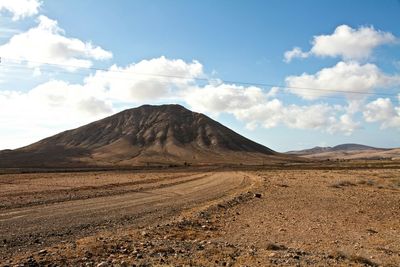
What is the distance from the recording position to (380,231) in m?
18.8

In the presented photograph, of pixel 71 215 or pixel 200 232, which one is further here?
pixel 71 215

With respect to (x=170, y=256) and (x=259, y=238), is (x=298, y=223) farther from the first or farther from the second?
(x=170, y=256)

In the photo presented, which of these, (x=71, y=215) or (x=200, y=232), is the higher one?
(x=71, y=215)

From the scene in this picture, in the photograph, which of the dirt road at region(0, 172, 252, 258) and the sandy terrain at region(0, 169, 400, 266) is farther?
the dirt road at region(0, 172, 252, 258)

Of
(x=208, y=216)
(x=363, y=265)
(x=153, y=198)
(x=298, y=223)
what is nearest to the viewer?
(x=363, y=265)

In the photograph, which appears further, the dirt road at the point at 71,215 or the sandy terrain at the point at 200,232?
the dirt road at the point at 71,215

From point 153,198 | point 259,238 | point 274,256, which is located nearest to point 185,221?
point 259,238

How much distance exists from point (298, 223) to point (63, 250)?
11.5m

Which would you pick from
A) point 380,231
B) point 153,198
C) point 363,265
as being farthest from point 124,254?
point 153,198

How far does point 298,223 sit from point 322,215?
3.62 metres

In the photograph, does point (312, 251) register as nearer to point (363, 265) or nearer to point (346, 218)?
point (363, 265)

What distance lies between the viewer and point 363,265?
39.7ft

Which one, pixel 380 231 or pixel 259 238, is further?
pixel 380 231

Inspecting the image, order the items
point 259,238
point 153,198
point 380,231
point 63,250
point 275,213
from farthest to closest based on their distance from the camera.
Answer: point 153,198 → point 275,213 → point 380,231 → point 259,238 → point 63,250
